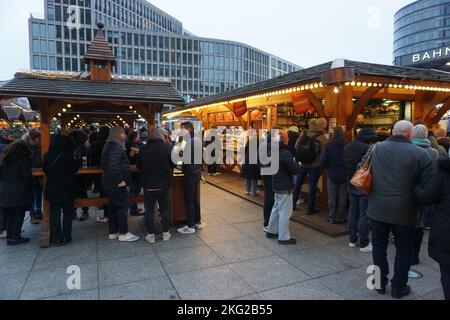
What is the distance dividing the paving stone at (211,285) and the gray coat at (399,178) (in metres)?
1.73

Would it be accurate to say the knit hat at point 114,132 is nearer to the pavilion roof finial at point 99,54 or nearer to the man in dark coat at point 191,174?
the man in dark coat at point 191,174

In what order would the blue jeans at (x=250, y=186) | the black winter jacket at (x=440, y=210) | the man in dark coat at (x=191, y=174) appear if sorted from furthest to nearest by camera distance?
the blue jeans at (x=250, y=186) < the man in dark coat at (x=191, y=174) < the black winter jacket at (x=440, y=210)

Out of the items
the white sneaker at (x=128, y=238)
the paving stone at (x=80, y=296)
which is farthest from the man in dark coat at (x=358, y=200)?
the paving stone at (x=80, y=296)

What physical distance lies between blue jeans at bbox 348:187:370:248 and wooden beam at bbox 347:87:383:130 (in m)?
2.21

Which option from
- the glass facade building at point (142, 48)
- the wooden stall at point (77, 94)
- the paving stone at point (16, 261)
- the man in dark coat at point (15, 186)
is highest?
the glass facade building at point (142, 48)

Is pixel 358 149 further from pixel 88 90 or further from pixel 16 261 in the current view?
pixel 16 261

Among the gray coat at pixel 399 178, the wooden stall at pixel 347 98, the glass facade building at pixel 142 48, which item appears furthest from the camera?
the glass facade building at pixel 142 48

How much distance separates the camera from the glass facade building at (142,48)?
204 feet

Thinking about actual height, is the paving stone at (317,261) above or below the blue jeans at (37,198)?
below

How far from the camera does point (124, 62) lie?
69.6 metres

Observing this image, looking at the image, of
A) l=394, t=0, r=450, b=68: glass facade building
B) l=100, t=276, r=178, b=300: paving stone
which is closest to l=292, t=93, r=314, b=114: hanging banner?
l=100, t=276, r=178, b=300: paving stone

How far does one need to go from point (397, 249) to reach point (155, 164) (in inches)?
139

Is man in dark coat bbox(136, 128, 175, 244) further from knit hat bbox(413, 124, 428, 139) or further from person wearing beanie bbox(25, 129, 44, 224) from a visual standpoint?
knit hat bbox(413, 124, 428, 139)

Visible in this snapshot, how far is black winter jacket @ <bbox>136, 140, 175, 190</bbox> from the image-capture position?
4910 millimetres
